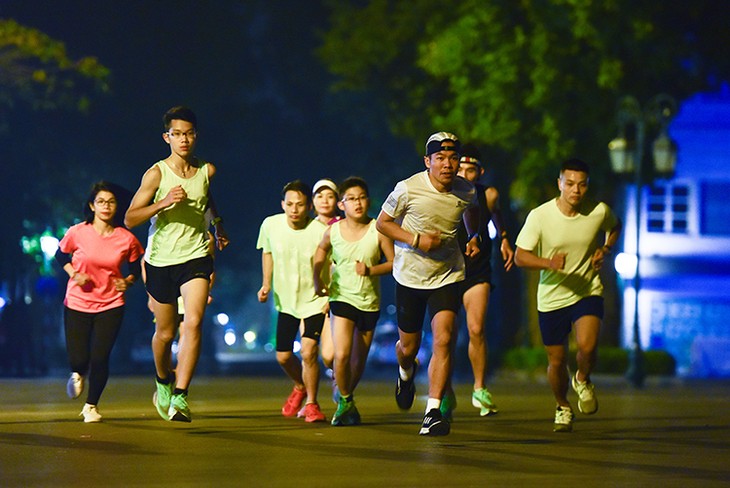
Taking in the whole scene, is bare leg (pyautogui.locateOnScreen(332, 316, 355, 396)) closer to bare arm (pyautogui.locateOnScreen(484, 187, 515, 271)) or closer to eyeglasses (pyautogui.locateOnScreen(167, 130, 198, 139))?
bare arm (pyautogui.locateOnScreen(484, 187, 515, 271))

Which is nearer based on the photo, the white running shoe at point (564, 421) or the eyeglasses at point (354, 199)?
the white running shoe at point (564, 421)

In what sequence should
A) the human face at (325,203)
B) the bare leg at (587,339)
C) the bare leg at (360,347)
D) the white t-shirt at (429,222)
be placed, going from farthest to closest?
the human face at (325,203), the bare leg at (360,347), the bare leg at (587,339), the white t-shirt at (429,222)

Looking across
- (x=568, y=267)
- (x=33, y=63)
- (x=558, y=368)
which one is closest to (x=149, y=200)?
(x=568, y=267)

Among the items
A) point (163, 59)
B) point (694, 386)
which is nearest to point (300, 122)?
point (163, 59)

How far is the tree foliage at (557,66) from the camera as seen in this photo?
33.8m

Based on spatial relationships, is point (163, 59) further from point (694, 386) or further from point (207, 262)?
point (207, 262)

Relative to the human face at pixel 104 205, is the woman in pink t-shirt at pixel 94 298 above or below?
below

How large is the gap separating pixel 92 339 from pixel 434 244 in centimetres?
Result: 362

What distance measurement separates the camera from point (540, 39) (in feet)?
113

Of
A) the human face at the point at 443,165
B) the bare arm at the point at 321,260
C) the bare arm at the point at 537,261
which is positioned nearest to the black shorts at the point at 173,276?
the bare arm at the point at 321,260

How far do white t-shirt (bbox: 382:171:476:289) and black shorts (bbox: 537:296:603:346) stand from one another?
0.97 m

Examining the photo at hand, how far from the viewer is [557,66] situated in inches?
1344

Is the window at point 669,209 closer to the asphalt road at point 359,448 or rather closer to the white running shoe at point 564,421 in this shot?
the asphalt road at point 359,448

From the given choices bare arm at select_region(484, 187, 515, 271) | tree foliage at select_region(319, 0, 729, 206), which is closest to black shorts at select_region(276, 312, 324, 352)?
bare arm at select_region(484, 187, 515, 271)
